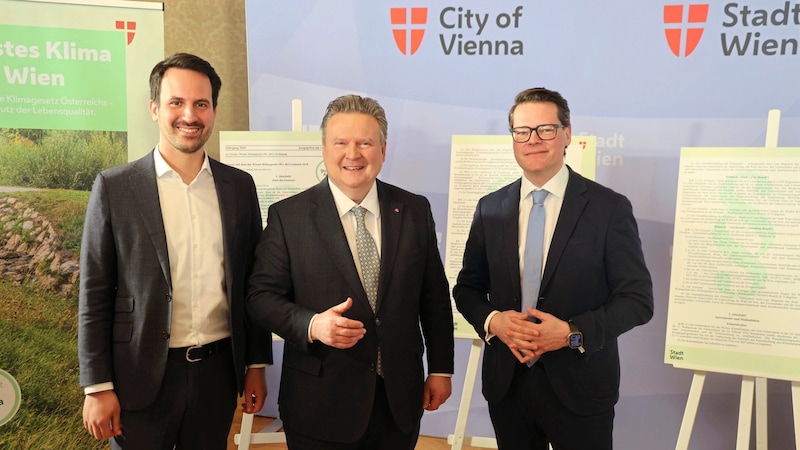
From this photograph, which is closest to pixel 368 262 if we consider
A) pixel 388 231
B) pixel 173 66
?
pixel 388 231

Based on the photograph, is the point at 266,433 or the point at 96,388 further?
the point at 266,433

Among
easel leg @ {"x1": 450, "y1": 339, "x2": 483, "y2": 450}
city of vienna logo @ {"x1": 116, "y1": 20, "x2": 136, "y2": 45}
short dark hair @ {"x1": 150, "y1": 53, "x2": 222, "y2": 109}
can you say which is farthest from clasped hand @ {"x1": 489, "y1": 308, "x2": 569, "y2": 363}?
city of vienna logo @ {"x1": 116, "y1": 20, "x2": 136, "y2": 45}

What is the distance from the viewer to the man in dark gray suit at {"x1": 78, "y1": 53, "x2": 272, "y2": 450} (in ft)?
6.22

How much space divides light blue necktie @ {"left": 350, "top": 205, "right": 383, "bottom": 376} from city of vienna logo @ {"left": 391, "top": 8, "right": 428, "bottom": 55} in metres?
2.05

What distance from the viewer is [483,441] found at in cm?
347

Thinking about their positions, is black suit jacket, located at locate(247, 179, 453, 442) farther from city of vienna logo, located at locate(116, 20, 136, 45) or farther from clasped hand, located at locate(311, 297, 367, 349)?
city of vienna logo, located at locate(116, 20, 136, 45)

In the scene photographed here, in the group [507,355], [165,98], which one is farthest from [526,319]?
[165,98]

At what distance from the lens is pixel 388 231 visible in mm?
1934

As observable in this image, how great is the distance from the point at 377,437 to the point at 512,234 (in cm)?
82

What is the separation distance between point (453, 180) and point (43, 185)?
1.97m

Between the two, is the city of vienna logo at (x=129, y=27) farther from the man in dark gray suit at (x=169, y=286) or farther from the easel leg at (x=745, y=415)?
the easel leg at (x=745, y=415)

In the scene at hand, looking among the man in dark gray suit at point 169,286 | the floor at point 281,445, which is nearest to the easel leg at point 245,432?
the floor at point 281,445

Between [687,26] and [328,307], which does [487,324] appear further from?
[687,26]

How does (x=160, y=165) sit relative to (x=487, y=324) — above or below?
above
